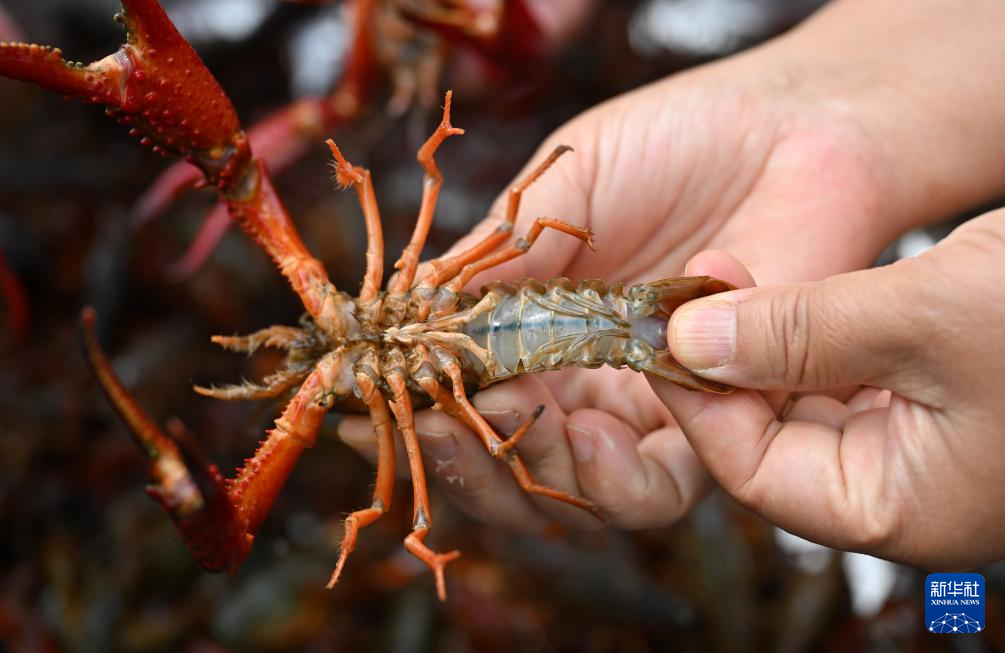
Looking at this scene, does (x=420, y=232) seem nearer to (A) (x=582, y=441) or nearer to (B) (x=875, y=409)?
(A) (x=582, y=441)

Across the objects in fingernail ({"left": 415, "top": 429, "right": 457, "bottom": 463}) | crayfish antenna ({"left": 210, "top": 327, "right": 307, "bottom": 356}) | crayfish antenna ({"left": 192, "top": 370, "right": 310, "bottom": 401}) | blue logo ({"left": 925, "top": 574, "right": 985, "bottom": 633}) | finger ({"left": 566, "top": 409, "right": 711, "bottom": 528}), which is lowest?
blue logo ({"left": 925, "top": 574, "right": 985, "bottom": 633})

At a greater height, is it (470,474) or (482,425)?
(482,425)

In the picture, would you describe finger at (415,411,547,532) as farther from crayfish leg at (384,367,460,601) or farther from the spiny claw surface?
the spiny claw surface

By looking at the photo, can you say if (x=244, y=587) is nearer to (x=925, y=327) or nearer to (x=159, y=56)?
(x=159, y=56)

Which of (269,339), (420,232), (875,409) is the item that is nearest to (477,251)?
(420,232)

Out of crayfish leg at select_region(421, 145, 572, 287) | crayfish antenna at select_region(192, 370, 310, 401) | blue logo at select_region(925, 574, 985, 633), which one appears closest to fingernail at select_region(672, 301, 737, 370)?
crayfish leg at select_region(421, 145, 572, 287)

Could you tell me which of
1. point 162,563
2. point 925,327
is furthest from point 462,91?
point 925,327
